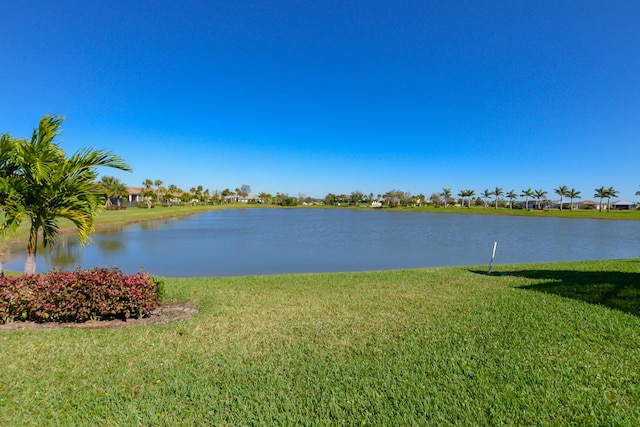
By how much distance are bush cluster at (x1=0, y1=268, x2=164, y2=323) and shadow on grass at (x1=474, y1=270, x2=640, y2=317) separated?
8.31m

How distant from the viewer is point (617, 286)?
7211 millimetres

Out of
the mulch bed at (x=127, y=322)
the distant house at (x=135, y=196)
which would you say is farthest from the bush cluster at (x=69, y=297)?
the distant house at (x=135, y=196)

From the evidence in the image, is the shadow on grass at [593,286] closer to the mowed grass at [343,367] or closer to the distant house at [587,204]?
the mowed grass at [343,367]

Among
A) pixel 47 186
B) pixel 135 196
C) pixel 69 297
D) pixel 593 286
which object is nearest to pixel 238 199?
pixel 135 196

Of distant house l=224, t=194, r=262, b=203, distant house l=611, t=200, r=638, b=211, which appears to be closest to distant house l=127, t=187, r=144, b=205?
distant house l=224, t=194, r=262, b=203

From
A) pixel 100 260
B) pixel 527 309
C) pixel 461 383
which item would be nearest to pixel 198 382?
pixel 461 383

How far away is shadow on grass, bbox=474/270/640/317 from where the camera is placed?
6133 mm

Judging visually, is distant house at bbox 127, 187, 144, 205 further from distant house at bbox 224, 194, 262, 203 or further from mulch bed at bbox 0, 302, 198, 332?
mulch bed at bbox 0, 302, 198, 332

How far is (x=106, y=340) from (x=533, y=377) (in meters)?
5.21

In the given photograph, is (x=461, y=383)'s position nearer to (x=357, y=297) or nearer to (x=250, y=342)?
(x=250, y=342)

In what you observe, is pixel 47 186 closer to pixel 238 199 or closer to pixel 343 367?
pixel 343 367

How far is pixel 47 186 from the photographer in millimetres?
5645

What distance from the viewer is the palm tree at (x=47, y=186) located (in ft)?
17.9

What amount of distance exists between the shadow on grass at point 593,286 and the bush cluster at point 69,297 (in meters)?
8.31
